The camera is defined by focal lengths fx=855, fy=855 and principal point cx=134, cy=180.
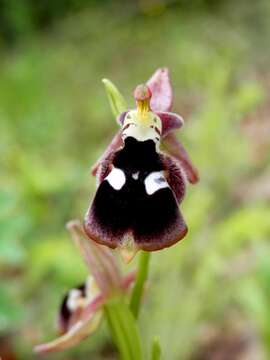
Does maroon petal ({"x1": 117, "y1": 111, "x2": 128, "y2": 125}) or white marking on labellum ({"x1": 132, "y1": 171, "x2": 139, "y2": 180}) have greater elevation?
maroon petal ({"x1": 117, "y1": 111, "x2": 128, "y2": 125})

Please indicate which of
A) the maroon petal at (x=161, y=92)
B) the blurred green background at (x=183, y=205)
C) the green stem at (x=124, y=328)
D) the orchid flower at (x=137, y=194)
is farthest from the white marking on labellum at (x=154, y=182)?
the blurred green background at (x=183, y=205)

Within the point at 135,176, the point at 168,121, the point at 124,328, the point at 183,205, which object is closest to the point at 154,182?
the point at 135,176

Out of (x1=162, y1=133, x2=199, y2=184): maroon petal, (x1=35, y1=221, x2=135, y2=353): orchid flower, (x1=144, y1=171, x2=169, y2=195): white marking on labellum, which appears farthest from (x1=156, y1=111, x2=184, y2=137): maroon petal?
(x1=35, y1=221, x2=135, y2=353): orchid flower

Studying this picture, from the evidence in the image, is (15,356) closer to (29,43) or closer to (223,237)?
(223,237)

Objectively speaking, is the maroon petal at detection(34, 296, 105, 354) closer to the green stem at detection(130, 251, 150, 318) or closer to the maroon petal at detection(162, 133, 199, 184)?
the green stem at detection(130, 251, 150, 318)

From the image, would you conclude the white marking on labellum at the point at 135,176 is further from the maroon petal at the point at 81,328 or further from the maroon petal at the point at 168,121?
the maroon petal at the point at 81,328

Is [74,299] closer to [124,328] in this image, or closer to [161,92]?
[124,328]
